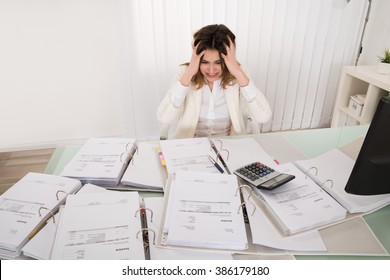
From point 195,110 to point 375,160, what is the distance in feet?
3.03

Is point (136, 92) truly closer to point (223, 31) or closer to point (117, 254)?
point (223, 31)

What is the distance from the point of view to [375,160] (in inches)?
29.1

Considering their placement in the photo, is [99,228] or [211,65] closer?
[99,228]

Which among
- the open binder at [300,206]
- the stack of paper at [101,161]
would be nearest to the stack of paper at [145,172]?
the stack of paper at [101,161]

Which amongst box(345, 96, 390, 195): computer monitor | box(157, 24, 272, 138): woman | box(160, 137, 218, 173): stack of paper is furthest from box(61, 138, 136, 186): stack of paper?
box(345, 96, 390, 195): computer monitor

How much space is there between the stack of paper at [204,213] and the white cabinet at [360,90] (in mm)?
1616

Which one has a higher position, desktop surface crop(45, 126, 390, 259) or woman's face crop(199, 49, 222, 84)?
woman's face crop(199, 49, 222, 84)

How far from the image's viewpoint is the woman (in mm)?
1403

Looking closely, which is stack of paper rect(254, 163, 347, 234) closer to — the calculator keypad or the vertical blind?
the calculator keypad

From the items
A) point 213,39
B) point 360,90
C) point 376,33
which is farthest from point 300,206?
point 376,33

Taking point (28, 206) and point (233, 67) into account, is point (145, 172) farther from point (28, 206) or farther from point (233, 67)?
point (233, 67)

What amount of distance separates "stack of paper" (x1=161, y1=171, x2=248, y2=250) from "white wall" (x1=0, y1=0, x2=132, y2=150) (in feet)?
5.41

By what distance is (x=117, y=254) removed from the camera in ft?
2.22
